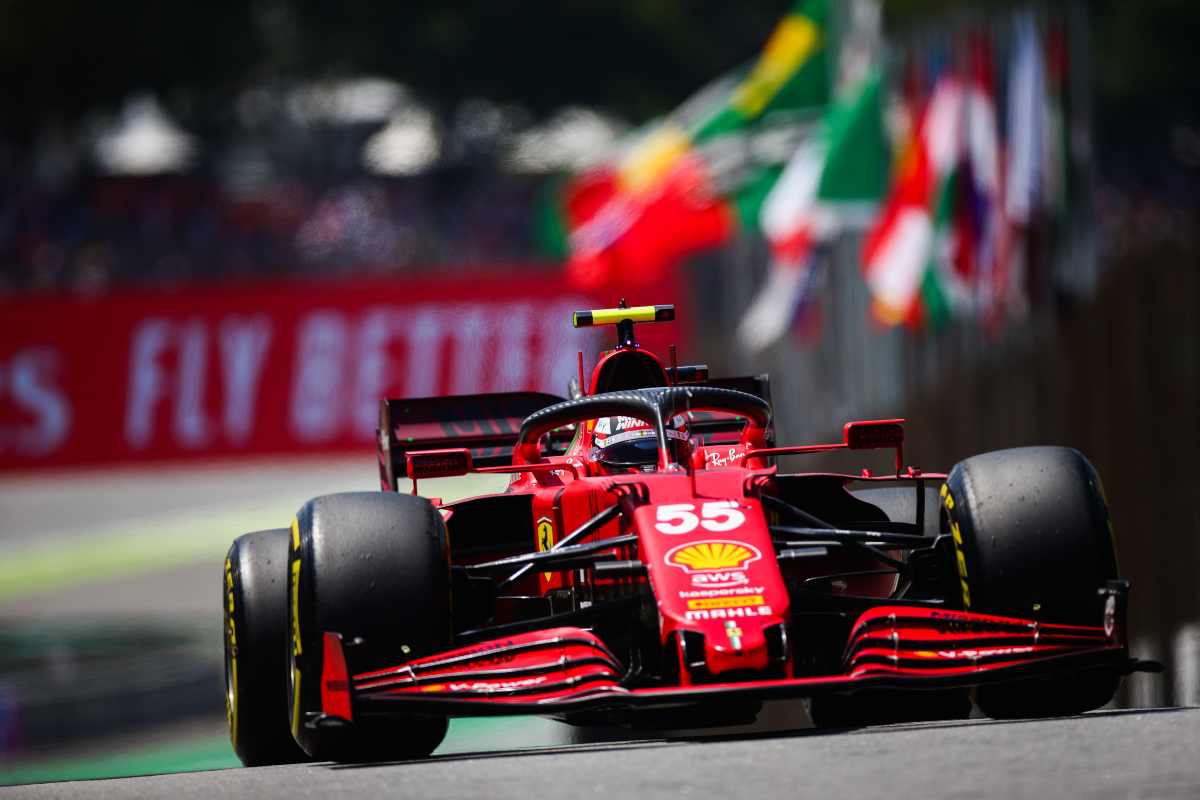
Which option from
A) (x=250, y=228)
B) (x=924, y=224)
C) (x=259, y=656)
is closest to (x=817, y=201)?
(x=924, y=224)

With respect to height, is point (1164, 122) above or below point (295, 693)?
above

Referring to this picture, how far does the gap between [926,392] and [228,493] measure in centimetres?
1333

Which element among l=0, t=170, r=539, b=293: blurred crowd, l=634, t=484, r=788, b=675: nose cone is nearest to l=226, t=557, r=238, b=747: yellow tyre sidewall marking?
l=634, t=484, r=788, b=675: nose cone

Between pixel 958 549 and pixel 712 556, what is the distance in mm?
893

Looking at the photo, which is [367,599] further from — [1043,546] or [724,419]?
[724,419]

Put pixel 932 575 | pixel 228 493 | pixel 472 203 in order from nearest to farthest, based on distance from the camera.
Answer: pixel 932 575 → pixel 228 493 → pixel 472 203

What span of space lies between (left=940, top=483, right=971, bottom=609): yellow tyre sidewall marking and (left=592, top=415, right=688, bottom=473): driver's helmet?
1.11 m

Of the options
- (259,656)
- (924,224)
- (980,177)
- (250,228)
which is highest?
(250,228)

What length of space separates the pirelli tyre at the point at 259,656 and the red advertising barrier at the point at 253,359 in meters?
19.0

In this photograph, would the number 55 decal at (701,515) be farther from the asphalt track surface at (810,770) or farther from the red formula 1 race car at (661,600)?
the asphalt track surface at (810,770)

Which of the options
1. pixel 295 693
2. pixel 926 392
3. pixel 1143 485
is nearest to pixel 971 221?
pixel 926 392

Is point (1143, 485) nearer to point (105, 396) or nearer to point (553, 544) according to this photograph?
point (553, 544)

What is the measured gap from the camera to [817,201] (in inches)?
743

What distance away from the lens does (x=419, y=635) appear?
21.1 feet
